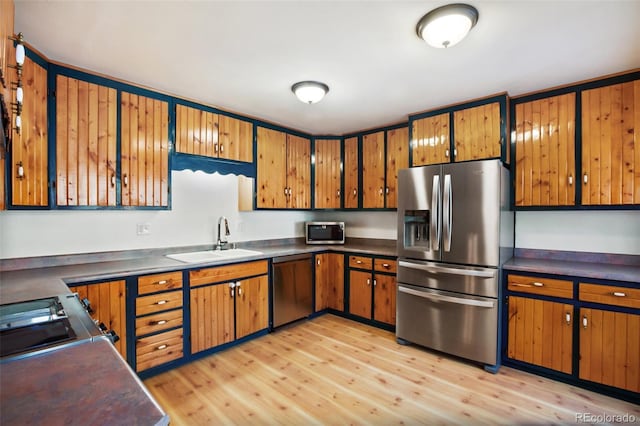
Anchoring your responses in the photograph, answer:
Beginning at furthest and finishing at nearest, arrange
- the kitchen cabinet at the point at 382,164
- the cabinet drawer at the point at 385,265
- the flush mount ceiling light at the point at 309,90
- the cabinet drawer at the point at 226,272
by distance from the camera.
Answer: the kitchen cabinet at the point at 382,164 → the cabinet drawer at the point at 385,265 → the cabinet drawer at the point at 226,272 → the flush mount ceiling light at the point at 309,90

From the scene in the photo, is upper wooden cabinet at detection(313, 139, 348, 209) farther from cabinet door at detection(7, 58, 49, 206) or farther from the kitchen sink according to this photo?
cabinet door at detection(7, 58, 49, 206)

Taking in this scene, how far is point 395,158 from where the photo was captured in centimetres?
370

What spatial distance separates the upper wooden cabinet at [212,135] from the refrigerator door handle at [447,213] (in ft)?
7.08

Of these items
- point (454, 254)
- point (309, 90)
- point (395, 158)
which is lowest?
point (454, 254)

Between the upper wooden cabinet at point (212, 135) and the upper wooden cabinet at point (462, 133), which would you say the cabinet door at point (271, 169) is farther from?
the upper wooden cabinet at point (462, 133)

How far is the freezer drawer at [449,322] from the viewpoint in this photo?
2572 millimetres

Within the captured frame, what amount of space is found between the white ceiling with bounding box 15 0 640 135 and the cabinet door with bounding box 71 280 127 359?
5.43 feet

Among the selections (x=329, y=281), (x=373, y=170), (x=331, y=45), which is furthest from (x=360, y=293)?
(x=331, y=45)

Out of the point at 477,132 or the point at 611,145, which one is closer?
the point at 611,145

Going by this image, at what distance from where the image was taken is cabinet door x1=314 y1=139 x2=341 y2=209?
4242mm

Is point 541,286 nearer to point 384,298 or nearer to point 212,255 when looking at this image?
point 384,298

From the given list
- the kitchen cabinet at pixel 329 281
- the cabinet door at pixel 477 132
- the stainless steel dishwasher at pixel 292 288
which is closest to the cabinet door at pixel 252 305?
the stainless steel dishwasher at pixel 292 288

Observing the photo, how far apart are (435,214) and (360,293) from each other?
142 cm

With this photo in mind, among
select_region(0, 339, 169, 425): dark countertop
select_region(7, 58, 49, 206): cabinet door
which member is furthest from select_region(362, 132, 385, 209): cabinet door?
select_region(0, 339, 169, 425): dark countertop
